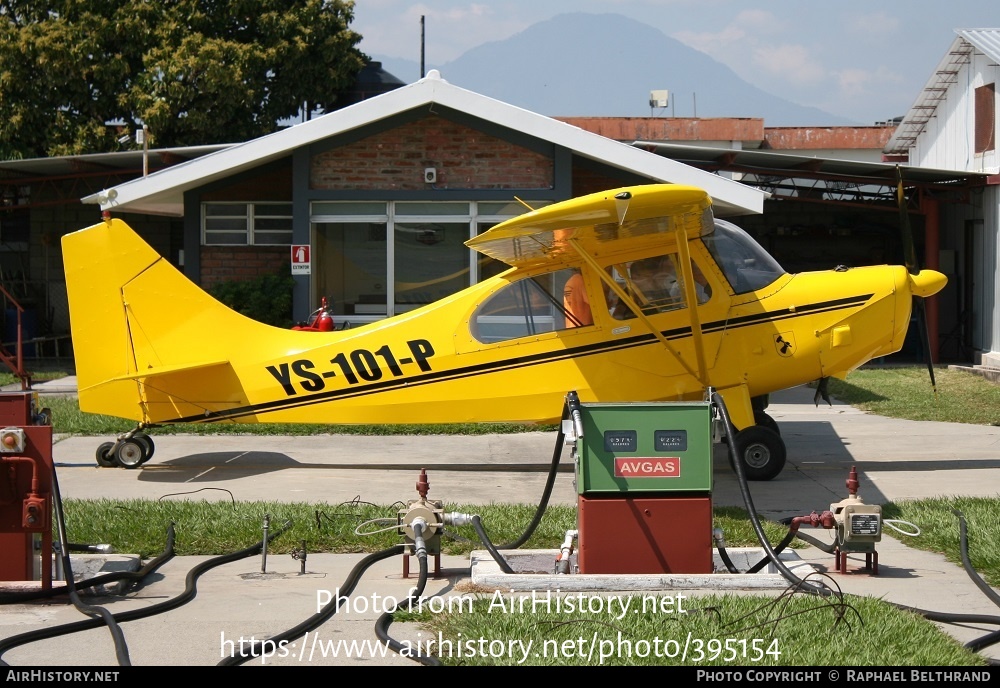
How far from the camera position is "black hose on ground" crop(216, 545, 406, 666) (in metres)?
4.84

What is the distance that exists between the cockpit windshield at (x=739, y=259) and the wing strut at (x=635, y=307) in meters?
0.75

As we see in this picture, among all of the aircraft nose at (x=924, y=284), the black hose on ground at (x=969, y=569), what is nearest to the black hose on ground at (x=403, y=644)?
the black hose on ground at (x=969, y=569)

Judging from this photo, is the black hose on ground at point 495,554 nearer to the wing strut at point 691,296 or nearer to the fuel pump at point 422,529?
the fuel pump at point 422,529

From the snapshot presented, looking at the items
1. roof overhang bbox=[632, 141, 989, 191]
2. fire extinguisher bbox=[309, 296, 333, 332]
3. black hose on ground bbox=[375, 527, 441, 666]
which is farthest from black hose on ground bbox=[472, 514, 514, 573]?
roof overhang bbox=[632, 141, 989, 191]

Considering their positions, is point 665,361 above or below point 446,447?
above

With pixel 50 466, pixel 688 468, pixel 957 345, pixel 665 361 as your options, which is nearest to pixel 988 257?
pixel 957 345

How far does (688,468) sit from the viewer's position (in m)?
5.98

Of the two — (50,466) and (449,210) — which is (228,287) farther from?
(50,466)

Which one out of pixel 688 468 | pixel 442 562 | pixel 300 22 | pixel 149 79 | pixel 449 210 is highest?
pixel 300 22

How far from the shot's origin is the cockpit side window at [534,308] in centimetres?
987

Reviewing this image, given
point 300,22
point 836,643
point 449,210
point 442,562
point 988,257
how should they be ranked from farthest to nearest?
point 300,22 < point 988,257 < point 449,210 < point 442,562 < point 836,643

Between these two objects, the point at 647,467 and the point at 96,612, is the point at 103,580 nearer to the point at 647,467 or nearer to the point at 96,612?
the point at 96,612

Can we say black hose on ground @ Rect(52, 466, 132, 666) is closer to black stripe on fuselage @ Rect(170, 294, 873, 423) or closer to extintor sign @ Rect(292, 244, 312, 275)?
black stripe on fuselage @ Rect(170, 294, 873, 423)

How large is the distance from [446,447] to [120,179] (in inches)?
448
